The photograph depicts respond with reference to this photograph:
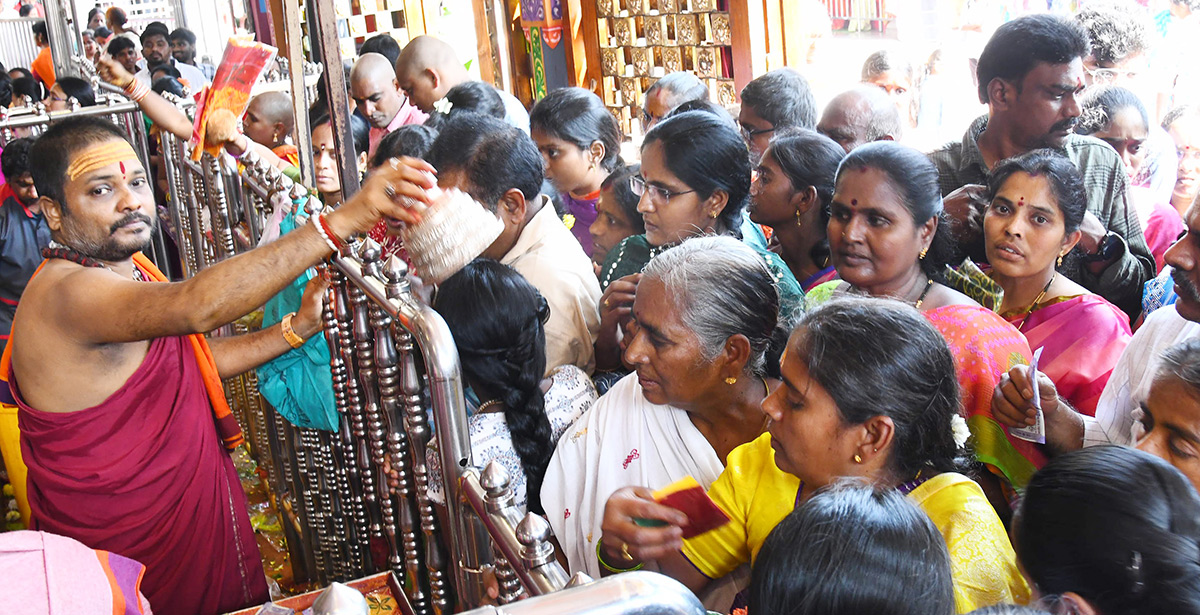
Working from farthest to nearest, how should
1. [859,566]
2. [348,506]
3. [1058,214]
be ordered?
[348,506] < [1058,214] < [859,566]

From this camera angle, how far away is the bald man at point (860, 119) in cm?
Answer: 345

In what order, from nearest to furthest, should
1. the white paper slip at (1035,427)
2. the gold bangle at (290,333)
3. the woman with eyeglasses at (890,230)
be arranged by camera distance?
the white paper slip at (1035,427), the woman with eyeglasses at (890,230), the gold bangle at (290,333)

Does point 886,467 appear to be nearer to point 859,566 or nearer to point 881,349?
point 881,349

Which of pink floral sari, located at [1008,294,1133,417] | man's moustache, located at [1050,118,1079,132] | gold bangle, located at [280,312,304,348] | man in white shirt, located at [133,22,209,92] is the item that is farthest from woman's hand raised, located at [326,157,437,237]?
man in white shirt, located at [133,22,209,92]

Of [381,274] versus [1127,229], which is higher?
[381,274]

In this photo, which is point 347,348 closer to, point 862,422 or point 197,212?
point 862,422

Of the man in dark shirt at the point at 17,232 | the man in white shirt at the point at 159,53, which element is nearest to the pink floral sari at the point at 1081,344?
the man in dark shirt at the point at 17,232

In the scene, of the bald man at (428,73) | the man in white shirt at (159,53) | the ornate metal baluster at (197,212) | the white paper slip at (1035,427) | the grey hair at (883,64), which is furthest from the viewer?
the man in white shirt at (159,53)

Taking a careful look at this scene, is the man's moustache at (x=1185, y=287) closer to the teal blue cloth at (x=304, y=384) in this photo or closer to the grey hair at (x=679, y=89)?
the teal blue cloth at (x=304, y=384)

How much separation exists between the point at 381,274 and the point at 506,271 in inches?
11.4

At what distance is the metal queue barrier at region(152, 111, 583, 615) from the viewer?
132cm

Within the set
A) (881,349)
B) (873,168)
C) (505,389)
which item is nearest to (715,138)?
(873,168)

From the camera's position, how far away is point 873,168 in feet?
7.24

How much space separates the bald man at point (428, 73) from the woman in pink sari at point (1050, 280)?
2.68m
